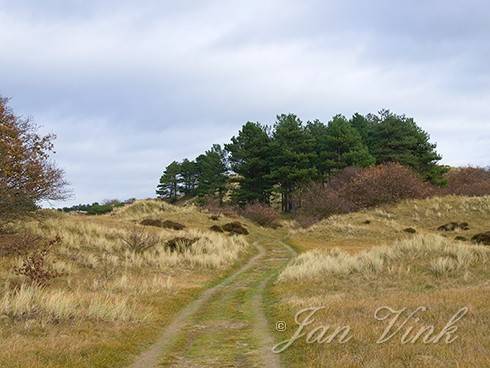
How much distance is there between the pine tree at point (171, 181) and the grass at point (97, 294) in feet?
222

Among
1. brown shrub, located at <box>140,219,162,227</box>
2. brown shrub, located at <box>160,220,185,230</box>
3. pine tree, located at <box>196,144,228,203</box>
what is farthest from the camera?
pine tree, located at <box>196,144,228,203</box>

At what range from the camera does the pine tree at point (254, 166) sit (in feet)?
229

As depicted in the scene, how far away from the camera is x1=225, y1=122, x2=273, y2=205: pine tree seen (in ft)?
229

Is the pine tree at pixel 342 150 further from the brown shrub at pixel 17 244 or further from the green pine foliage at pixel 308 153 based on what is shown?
the brown shrub at pixel 17 244

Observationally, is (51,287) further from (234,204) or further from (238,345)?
(234,204)

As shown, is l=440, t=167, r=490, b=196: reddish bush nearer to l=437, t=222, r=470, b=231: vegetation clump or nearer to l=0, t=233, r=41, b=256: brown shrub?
l=437, t=222, r=470, b=231: vegetation clump

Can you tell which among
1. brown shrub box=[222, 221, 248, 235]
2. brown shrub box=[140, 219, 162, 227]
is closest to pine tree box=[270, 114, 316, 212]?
brown shrub box=[222, 221, 248, 235]

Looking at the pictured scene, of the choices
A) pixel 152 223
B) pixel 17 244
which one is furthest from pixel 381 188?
pixel 17 244

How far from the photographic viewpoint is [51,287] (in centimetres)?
1758

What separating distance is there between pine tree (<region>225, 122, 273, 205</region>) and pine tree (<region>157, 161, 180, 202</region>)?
31196mm

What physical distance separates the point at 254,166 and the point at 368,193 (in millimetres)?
20059

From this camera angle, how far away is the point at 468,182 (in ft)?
267

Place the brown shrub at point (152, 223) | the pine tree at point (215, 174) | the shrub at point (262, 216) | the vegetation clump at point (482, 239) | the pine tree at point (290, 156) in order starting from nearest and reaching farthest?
the vegetation clump at point (482, 239) → the brown shrub at point (152, 223) → the shrub at point (262, 216) → the pine tree at point (290, 156) → the pine tree at point (215, 174)

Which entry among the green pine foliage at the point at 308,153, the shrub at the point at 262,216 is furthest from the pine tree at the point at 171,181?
the shrub at the point at 262,216
